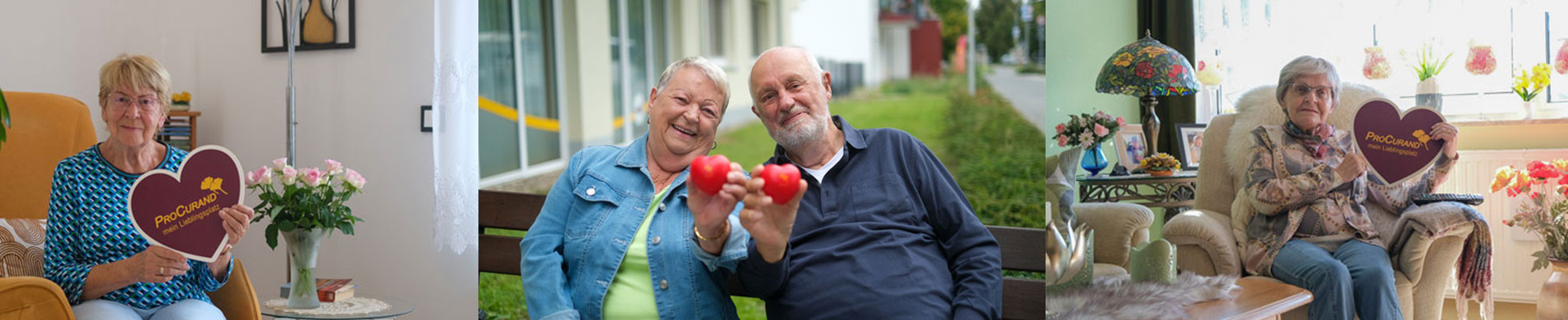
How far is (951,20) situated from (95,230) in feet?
37.8

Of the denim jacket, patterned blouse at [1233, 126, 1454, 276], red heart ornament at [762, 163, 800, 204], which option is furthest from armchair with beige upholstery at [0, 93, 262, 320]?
patterned blouse at [1233, 126, 1454, 276]

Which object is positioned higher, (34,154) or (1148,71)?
(1148,71)

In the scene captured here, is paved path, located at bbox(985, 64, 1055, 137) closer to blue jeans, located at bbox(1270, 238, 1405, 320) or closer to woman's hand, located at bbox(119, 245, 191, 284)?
blue jeans, located at bbox(1270, 238, 1405, 320)

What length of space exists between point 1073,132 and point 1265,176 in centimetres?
36

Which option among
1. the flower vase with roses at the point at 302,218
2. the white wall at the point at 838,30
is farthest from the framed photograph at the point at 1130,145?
the white wall at the point at 838,30

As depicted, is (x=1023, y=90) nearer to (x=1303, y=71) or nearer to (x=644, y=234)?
(x=1303, y=71)

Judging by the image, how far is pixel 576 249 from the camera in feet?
7.49

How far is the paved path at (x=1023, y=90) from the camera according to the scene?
35.8 feet

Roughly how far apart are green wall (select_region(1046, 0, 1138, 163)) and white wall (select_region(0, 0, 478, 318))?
1.69m

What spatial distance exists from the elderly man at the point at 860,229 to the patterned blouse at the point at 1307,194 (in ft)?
1.62

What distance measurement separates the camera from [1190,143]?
2.18 m

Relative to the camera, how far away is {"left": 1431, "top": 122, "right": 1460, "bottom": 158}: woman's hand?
2.02 m

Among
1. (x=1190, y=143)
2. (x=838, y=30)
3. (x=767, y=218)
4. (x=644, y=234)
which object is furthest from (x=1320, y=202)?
(x=838, y=30)

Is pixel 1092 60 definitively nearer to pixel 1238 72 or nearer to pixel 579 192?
pixel 1238 72
